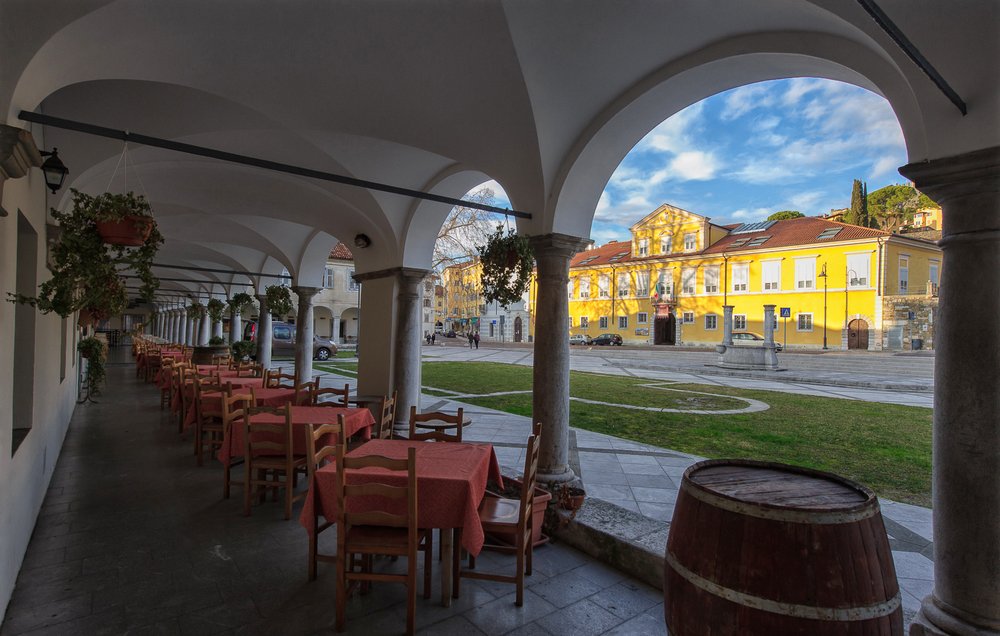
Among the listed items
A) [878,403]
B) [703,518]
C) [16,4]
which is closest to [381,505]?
[703,518]

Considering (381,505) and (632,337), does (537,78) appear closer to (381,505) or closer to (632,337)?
(381,505)

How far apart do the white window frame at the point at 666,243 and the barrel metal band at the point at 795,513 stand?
35.2 meters

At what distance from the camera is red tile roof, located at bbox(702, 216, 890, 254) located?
27.7 m

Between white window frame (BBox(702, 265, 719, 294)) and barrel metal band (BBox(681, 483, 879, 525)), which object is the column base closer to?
barrel metal band (BBox(681, 483, 879, 525))

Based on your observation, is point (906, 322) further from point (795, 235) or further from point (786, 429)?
point (786, 429)

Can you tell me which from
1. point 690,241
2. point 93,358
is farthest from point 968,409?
point 690,241

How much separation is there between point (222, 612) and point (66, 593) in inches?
40.6

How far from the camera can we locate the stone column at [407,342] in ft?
23.8

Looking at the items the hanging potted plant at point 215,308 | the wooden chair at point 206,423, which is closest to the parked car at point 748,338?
the hanging potted plant at point 215,308

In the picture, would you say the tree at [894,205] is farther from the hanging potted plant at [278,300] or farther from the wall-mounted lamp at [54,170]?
the wall-mounted lamp at [54,170]

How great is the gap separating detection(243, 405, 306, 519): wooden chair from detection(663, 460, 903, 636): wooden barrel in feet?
11.4

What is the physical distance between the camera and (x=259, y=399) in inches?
253

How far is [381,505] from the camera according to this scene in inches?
114

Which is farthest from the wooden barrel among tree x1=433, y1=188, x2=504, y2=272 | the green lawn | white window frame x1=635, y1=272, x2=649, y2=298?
white window frame x1=635, y1=272, x2=649, y2=298
